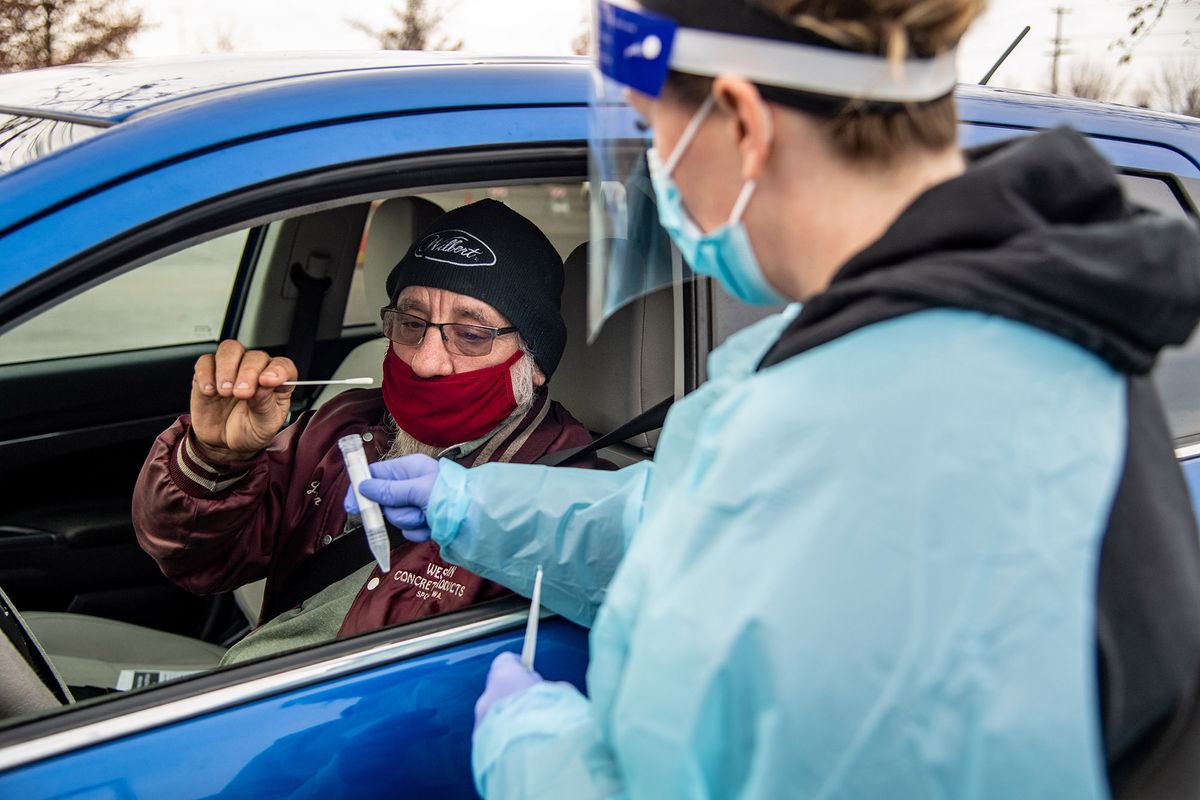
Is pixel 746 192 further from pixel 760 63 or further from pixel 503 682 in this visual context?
pixel 503 682

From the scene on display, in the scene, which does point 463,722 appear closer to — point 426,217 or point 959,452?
point 959,452

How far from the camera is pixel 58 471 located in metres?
2.87

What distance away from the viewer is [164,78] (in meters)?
1.61

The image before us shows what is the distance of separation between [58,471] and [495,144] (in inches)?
80.5

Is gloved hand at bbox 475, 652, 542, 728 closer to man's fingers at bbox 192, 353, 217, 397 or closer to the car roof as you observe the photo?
the car roof

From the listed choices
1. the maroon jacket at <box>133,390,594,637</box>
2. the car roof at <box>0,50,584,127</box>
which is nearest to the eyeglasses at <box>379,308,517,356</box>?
the maroon jacket at <box>133,390,594,637</box>

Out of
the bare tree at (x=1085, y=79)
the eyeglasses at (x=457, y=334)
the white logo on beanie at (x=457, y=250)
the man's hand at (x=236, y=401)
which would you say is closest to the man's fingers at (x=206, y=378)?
the man's hand at (x=236, y=401)

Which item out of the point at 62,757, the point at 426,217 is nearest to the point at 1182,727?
the point at 62,757

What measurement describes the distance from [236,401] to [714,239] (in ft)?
4.42

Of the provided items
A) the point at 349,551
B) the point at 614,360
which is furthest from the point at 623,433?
the point at 349,551

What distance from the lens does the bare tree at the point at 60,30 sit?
1261cm

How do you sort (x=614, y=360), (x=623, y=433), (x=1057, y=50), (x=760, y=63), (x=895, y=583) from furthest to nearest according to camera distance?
(x=1057, y=50) < (x=614, y=360) < (x=623, y=433) < (x=760, y=63) < (x=895, y=583)

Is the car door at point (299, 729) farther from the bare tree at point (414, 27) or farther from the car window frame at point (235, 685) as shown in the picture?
the bare tree at point (414, 27)

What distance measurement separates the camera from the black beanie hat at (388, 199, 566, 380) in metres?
2.16
